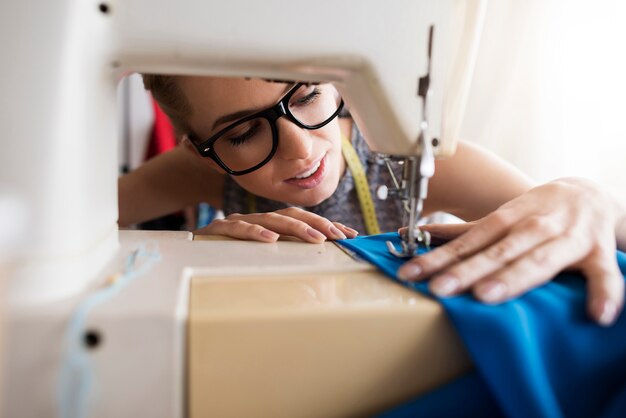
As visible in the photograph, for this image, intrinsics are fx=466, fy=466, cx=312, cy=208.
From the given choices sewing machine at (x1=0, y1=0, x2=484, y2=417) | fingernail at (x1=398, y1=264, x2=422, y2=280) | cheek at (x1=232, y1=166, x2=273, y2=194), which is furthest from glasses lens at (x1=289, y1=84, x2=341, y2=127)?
fingernail at (x1=398, y1=264, x2=422, y2=280)

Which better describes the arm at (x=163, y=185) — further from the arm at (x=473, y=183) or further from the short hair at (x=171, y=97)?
the arm at (x=473, y=183)

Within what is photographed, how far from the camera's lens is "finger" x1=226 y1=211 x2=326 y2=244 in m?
0.60

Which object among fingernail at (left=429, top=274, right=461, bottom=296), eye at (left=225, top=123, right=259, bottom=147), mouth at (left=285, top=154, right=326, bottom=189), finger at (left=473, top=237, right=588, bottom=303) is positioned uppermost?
eye at (left=225, top=123, right=259, bottom=147)

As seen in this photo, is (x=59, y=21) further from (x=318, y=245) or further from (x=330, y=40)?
(x=318, y=245)

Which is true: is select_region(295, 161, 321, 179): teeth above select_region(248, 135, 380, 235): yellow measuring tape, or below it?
above

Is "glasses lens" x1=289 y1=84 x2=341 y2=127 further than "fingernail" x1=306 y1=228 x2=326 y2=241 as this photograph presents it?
Yes

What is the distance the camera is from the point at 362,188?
3.64 feet

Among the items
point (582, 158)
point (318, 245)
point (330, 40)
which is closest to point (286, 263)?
point (318, 245)

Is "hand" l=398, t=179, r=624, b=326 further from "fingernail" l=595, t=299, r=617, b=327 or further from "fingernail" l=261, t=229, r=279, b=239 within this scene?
"fingernail" l=261, t=229, r=279, b=239

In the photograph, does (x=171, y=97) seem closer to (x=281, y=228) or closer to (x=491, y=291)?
(x=281, y=228)

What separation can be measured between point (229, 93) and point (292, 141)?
116 mm

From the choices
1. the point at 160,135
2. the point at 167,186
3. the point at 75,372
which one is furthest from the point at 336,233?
the point at 160,135

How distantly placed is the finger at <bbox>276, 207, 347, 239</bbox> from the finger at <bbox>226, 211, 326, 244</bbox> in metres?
0.01

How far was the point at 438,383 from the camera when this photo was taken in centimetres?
38
